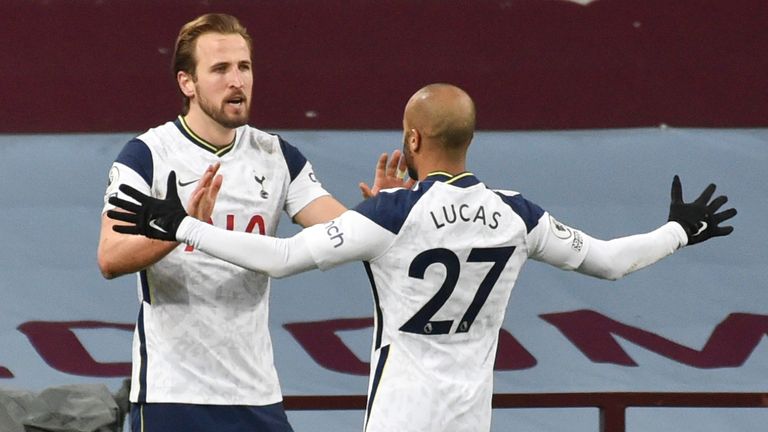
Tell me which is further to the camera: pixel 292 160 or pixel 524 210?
pixel 292 160

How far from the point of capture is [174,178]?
328 centimetres

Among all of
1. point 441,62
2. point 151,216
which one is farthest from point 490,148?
point 151,216

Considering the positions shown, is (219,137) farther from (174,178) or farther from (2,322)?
(2,322)

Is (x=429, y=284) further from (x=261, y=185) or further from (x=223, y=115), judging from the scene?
(x=223, y=115)

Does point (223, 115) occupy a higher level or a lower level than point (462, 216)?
higher

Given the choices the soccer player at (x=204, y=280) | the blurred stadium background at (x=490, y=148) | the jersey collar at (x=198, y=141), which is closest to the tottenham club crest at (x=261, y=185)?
the soccer player at (x=204, y=280)

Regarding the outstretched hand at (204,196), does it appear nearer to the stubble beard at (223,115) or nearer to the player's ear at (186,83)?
the stubble beard at (223,115)

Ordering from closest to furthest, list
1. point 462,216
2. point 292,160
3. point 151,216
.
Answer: point 151,216 → point 462,216 → point 292,160

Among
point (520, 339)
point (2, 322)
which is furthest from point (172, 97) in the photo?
point (520, 339)

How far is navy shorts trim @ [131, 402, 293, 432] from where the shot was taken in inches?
139

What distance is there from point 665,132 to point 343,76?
57.3 inches

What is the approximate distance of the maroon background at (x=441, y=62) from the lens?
19.8ft

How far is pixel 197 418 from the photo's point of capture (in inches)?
140

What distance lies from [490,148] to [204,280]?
8.87 feet
